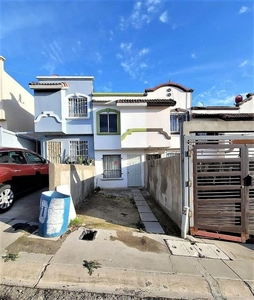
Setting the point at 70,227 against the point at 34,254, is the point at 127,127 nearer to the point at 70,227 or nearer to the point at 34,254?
the point at 70,227

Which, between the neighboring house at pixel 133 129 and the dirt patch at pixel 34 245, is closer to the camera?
the dirt patch at pixel 34 245

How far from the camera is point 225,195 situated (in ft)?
14.5

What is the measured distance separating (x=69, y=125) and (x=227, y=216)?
35.4 ft

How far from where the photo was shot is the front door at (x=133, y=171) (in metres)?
12.5

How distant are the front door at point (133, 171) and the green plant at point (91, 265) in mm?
9556

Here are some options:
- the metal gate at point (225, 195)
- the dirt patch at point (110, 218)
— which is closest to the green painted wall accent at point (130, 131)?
the dirt patch at point (110, 218)

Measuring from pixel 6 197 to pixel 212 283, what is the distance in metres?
5.50

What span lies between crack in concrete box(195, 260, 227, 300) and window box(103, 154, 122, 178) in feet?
31.6

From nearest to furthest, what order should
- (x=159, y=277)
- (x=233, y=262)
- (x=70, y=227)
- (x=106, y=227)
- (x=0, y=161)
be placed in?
(x=159, y=277), (x=233, y=262), (x=70, y=227), (x=106, y=227), (x=0, y=161)

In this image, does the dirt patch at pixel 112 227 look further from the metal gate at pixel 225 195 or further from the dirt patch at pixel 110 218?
the metal gate at pixel 225 195

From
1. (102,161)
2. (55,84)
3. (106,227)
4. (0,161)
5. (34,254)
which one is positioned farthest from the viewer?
(102,161)

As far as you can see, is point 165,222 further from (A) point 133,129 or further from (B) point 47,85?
(B) point 47,85

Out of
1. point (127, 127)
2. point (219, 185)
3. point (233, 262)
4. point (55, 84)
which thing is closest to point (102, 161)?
point (127, 127)

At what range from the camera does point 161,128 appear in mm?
11805
